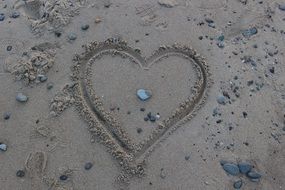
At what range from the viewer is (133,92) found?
452 cm

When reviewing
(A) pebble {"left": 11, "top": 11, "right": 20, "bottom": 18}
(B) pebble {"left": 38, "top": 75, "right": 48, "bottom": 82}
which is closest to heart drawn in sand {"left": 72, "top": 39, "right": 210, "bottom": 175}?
(B) pebble {"left": 38, "top": 75, "right": 48, "bottom": 82}

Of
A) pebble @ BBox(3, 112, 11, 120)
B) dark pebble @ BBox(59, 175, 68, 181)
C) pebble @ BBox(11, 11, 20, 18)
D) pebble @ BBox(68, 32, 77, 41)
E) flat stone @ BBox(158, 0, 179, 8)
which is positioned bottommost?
dark pebble @ BBox(59, 175, 68, 181)

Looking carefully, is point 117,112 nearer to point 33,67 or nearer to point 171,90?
point 171,90

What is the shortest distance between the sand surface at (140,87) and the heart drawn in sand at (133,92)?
0.01 m

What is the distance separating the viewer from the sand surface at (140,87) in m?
4.11

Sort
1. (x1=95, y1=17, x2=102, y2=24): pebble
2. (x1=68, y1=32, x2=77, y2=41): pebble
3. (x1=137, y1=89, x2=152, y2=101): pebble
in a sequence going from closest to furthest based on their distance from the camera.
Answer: (x1=137, y1=89, x2=152, y2=101): pebble
(x1=68, y1=32, x2=77, y2=41): pebble
(x1=95, y1=17, x2=102, y2=24): pebble

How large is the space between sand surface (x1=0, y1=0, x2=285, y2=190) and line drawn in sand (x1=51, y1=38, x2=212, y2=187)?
1cm

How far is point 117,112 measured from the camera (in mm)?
4406

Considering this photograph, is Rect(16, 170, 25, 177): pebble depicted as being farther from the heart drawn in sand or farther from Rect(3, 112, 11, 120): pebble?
the heart drawn in sand

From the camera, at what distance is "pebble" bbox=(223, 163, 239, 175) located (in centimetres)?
407

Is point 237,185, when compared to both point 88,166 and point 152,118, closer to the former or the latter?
point 152,118

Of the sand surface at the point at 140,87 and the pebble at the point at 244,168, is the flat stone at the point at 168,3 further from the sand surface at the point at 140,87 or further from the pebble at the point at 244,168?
the pebble at the point at 244,168

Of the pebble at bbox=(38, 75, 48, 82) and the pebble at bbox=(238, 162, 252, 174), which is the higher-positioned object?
the pebble at bbox=(38, 75, 48, 82)

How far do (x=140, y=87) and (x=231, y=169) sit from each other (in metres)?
1.18
